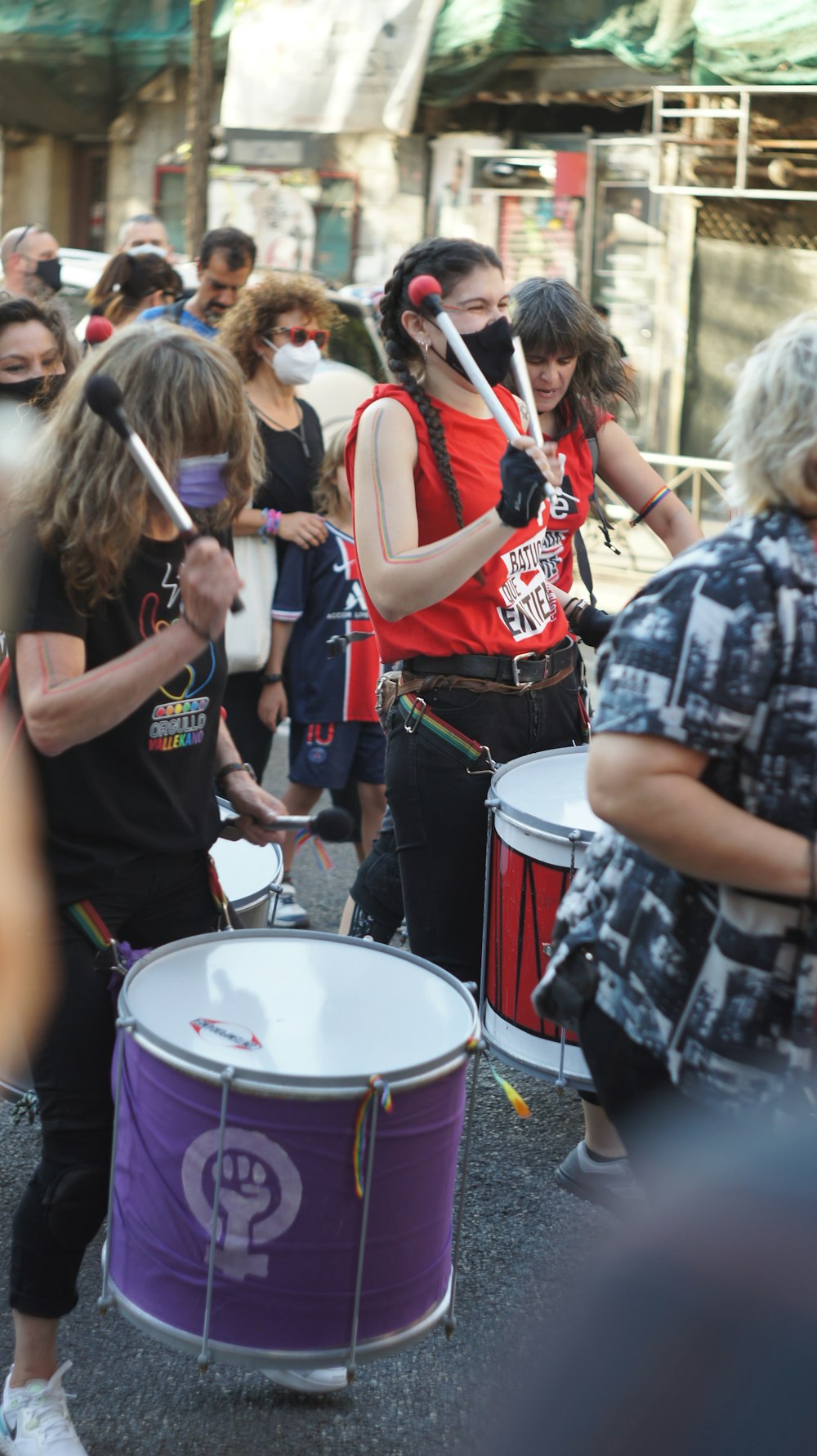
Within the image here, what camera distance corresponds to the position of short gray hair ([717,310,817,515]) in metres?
1.67

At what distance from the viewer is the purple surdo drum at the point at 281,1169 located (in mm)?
1951

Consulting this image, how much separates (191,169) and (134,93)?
324cm

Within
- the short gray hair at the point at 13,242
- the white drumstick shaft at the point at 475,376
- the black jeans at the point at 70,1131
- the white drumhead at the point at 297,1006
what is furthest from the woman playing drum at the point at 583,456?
the short gray hair at the point at 13,242

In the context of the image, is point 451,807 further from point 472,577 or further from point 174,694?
point 174,694

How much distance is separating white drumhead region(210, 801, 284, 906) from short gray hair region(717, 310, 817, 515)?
1392 millimetres

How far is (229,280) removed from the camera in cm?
555

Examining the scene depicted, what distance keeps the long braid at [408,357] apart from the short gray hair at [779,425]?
1076 millimetres

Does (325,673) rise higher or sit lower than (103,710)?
lower

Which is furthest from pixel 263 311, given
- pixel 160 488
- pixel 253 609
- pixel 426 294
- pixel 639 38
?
pixel 639 38

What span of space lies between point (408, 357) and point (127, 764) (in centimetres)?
106

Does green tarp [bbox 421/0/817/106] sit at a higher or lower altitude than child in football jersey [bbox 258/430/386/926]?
higher

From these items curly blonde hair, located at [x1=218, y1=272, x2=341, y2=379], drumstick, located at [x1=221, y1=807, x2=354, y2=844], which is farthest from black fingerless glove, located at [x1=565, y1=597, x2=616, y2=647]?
curly blonde hair, located at [x1=218, y1=272, x2=341, y2=379]

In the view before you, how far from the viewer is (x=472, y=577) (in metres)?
2.79

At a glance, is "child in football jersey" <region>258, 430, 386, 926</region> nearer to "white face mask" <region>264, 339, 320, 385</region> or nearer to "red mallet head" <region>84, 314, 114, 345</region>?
"white face mask" <region>264, 339, 320, 385</region>
